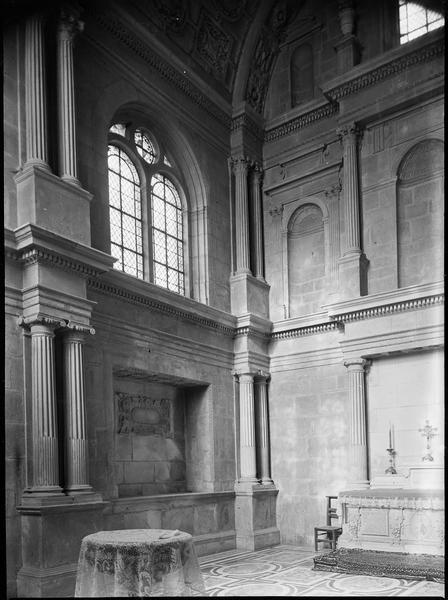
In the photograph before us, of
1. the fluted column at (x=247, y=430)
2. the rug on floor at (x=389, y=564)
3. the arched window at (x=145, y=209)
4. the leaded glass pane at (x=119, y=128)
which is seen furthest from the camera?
the fluted column at (x=247, y=430)

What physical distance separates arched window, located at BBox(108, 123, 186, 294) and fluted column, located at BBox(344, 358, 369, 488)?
12.6 feet

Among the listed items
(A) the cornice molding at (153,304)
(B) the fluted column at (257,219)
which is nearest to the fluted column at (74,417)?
(A) the cornice molding at (153,304)

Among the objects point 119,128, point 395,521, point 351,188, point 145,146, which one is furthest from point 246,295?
point 395,521

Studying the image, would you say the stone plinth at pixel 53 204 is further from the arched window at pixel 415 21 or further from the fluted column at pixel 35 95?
the arched window at pixel 415 21

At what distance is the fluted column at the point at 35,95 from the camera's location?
33.3 feet

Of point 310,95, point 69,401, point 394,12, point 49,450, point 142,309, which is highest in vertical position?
point 394,12

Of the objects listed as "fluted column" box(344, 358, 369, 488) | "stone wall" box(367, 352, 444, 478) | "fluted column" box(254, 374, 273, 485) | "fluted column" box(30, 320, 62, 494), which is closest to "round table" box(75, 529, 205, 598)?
"fluted column" box(30, 320, 62, 494)

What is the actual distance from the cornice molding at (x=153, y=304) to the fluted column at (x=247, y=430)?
3.65 feet

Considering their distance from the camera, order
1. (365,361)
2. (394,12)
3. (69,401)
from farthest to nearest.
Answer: (394,12) < (365,361) < (69,401)

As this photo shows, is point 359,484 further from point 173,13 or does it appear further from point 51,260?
point 173,13

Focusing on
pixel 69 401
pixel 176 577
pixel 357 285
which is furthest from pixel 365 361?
pixel 176 577

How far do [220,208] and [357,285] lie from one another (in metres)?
3.57

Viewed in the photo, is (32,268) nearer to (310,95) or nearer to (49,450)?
(49,450)

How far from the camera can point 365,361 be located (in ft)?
43.3
